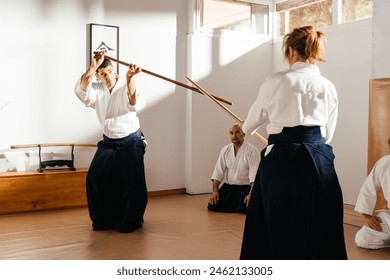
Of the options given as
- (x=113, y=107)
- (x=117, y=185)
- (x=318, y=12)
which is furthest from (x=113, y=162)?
(x=318, y=12)

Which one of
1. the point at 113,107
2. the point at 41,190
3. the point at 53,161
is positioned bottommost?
the point at 41,190

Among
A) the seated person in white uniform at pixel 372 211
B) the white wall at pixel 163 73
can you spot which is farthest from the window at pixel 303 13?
the seated person in white uniform at pixel 372 211

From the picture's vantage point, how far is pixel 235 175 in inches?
186

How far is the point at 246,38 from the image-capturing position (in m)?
5.91

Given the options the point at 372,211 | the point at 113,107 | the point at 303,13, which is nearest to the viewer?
the point at 372,211

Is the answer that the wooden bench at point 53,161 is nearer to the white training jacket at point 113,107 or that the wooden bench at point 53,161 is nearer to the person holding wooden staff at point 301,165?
the white training jacket at point 113,107

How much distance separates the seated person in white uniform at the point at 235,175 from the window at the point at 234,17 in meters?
1.65

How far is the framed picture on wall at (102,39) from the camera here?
4926 millimetres

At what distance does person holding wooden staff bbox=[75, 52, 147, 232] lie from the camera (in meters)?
3.78

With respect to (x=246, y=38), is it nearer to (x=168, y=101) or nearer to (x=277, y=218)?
(x=168, y=101)

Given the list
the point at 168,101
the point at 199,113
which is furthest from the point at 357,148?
the point at 168,101

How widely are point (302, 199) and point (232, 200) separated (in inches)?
93.1

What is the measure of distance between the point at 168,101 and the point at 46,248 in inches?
104

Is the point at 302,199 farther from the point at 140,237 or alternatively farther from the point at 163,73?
the point at 163,73
